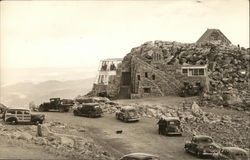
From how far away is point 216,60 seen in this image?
2564 inches

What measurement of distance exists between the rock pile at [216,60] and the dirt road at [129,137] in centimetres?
1925

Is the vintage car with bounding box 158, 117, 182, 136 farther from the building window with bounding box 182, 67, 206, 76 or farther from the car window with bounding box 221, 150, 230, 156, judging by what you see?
the building window with bounding box 182, 67, 206, 76

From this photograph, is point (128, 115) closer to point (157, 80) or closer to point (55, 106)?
point (55, 106)

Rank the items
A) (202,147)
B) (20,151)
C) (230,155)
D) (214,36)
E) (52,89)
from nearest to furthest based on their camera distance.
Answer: (20,151)
(230,155)
(202,147)
(214,36)
(52,89)

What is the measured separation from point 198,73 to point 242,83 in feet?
21.7

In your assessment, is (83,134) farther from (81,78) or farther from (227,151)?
(81,78)

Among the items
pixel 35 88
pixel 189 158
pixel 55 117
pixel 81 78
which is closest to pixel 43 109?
pixel 55 117

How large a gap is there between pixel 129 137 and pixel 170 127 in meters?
3.61

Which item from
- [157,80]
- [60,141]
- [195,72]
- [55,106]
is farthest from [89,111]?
[195,72]

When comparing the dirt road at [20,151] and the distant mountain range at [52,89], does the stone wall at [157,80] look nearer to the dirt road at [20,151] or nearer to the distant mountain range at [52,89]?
the distant mountain range at [52,89]

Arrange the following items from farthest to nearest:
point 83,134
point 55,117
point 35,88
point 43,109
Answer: point 35,88 < point 43,109 < point 55,117 < point 83,134

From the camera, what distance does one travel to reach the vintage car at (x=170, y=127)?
32.8 meters

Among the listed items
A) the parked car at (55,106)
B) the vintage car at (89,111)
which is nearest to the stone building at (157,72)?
the parked car at (55,106)

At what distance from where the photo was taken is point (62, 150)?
81.8ft
